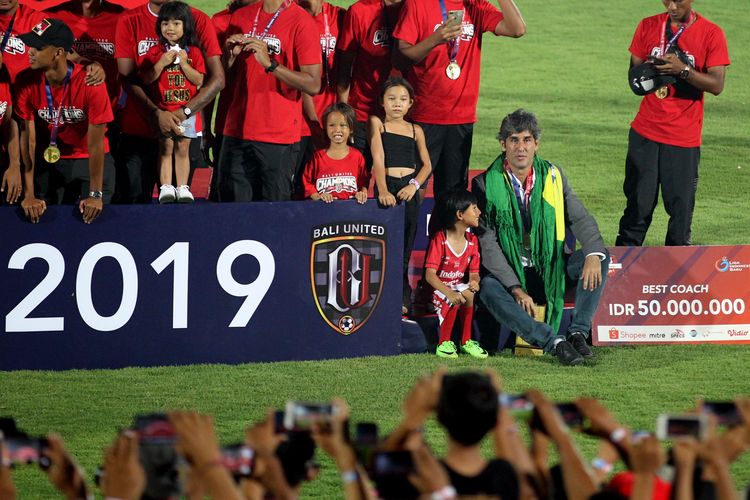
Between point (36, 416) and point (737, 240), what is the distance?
25.0 ft

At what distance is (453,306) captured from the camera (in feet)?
29.7

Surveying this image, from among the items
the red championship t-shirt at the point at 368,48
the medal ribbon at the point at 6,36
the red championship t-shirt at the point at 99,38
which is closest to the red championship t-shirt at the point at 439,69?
the red championship t-shirt at the point at 368,48

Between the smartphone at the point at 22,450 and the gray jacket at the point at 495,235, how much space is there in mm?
5545

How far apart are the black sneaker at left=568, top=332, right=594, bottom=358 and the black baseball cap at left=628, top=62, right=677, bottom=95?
7.24 ft

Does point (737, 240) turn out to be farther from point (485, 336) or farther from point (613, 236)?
point (485, 336)

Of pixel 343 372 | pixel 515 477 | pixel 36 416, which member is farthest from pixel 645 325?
pixel 515 477

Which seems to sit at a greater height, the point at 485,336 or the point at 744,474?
the point at 485,336

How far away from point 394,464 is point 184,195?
5.63m

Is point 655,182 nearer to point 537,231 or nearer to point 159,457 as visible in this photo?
point 537,231

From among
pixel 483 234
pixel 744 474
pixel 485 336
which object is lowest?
pixel 744 474

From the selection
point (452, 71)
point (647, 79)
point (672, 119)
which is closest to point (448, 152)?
point (452, 71)

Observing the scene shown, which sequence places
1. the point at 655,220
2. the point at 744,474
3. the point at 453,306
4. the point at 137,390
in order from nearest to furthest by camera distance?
the point at 744,474
the point at 137,390
the point at 453,306
the point at 655,220

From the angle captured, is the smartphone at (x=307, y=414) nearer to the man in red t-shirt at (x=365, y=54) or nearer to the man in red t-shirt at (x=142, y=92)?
the man in red t-shirt at (x=142, y=92)

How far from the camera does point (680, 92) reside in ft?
34.4
